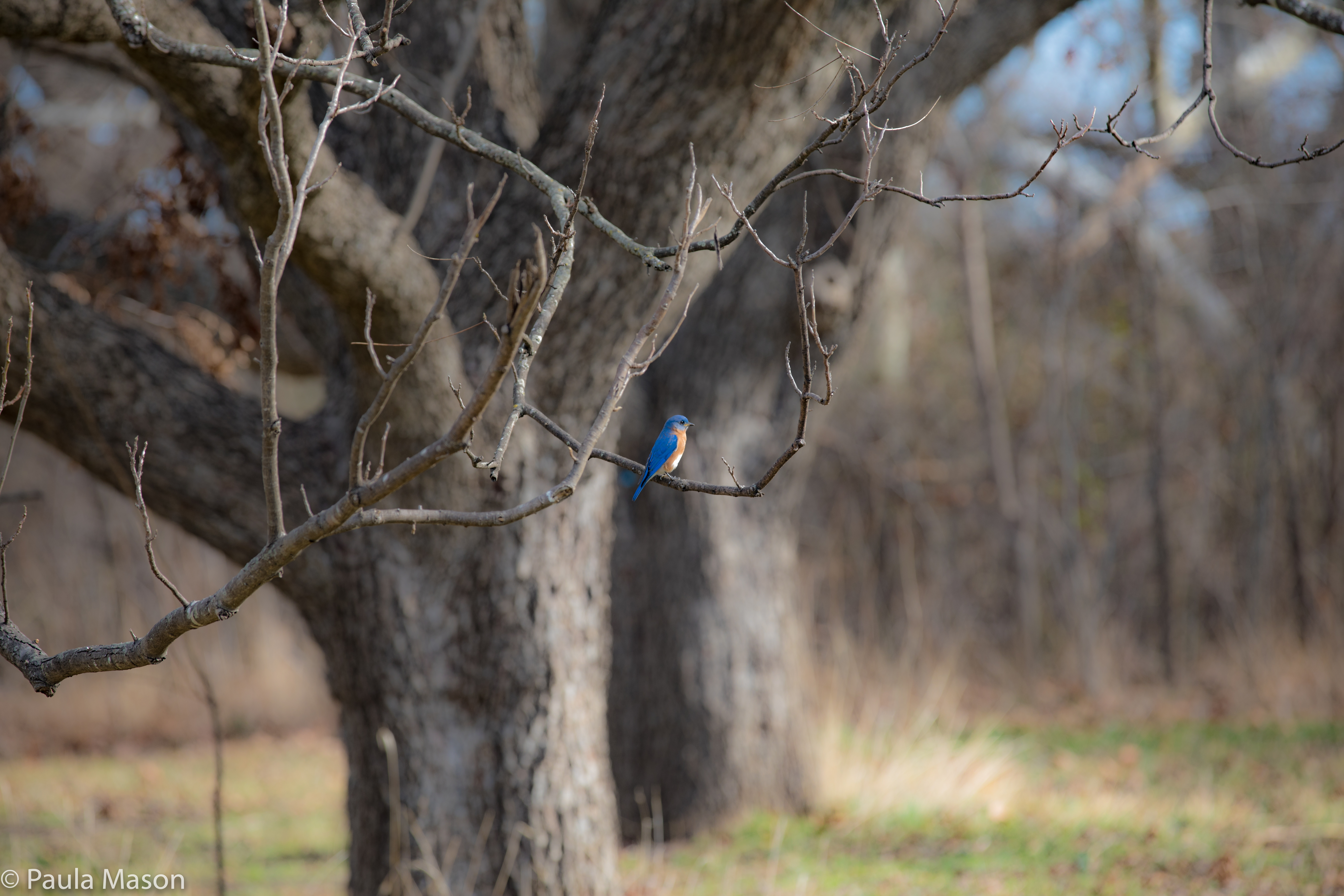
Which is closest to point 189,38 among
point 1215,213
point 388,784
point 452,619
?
point 452,619

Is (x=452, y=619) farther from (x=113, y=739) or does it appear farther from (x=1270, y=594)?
(x=1270, y=594)

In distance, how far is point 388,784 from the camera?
308 cm

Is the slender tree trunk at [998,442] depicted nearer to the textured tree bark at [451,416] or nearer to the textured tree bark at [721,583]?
the textured tree bark at [721,583]

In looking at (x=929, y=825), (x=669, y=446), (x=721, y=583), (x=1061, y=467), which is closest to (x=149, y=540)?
(x=669, y=446)

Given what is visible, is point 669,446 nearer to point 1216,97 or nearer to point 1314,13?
point 1216,97

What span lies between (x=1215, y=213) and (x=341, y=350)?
8329mm

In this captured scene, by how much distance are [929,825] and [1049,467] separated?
545 cm

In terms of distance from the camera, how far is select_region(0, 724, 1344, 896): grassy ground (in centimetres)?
380

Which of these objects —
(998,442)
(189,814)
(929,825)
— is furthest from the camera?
(998,442)

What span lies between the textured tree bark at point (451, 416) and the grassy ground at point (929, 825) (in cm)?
107

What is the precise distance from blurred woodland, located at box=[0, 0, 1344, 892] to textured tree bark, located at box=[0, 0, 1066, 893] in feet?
7.24

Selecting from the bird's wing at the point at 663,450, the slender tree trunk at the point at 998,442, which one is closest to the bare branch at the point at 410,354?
the bird's wing at the point at 663,450

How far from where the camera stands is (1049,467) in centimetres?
920

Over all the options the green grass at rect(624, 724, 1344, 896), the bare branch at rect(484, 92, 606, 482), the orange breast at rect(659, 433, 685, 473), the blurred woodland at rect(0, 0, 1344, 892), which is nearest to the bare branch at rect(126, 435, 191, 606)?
the bare branch at rect(484, 92, 606, 482)
